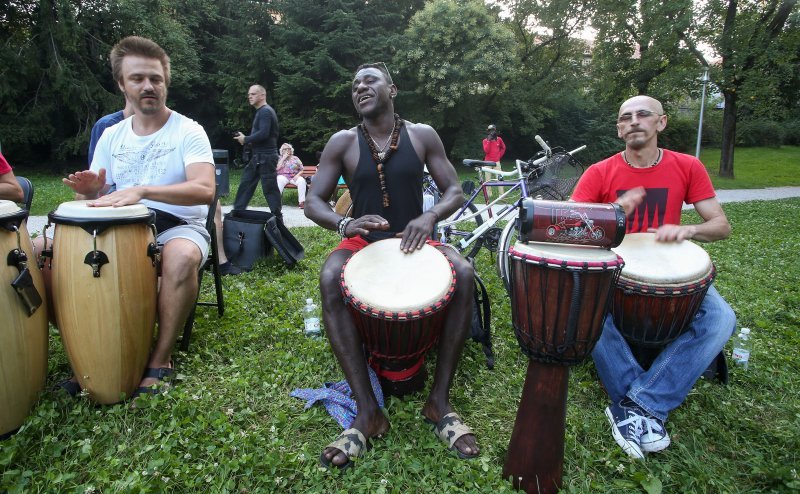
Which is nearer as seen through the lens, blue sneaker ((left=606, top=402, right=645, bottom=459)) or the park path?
blue sneaker ((left=606, top=402, right=645, bottom=459))

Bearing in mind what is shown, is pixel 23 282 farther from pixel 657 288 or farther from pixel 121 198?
pixel 657 288

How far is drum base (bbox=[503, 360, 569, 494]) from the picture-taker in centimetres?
176

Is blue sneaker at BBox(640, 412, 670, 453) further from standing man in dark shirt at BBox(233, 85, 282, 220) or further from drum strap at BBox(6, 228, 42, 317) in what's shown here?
standing man in dark shirt at BBox(233, 85, 282, 220)

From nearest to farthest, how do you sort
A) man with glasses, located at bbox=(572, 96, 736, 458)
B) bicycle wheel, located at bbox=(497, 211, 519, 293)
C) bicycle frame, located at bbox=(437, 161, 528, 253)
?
1. man with glasses, located at bbox=(572, 96, 736, 458)
2. bicycle wheel, located at bbox=(497, 211, 519, 293)
3. bicycle frame, located at bbox=(437, 161, 528, 253)

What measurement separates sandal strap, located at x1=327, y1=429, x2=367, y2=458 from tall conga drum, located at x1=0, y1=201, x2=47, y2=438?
52.5 inches

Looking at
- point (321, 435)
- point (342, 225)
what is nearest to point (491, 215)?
point (342, 225)

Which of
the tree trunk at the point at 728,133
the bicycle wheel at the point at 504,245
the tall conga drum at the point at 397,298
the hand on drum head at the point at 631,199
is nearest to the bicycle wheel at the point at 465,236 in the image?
the bicycle wheel at the point at 504,245

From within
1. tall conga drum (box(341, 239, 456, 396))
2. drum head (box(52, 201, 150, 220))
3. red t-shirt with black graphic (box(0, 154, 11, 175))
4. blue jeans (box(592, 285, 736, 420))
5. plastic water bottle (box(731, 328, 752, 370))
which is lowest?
plastic water bottle (box(731, 328, 752, 370))

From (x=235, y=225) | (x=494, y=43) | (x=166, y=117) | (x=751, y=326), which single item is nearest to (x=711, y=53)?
(x=494, y=43)

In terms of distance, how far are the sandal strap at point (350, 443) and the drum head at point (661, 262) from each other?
131 centimetres

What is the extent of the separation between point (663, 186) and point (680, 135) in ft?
89.4

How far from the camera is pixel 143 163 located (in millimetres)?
2730

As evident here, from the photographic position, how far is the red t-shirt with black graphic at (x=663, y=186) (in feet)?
8.29

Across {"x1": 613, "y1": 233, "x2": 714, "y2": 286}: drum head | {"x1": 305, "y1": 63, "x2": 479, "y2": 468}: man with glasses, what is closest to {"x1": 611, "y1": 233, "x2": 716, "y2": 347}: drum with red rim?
{"x1": 613, "y1": 233, "x2": 714, "y2": 286}: drum head
